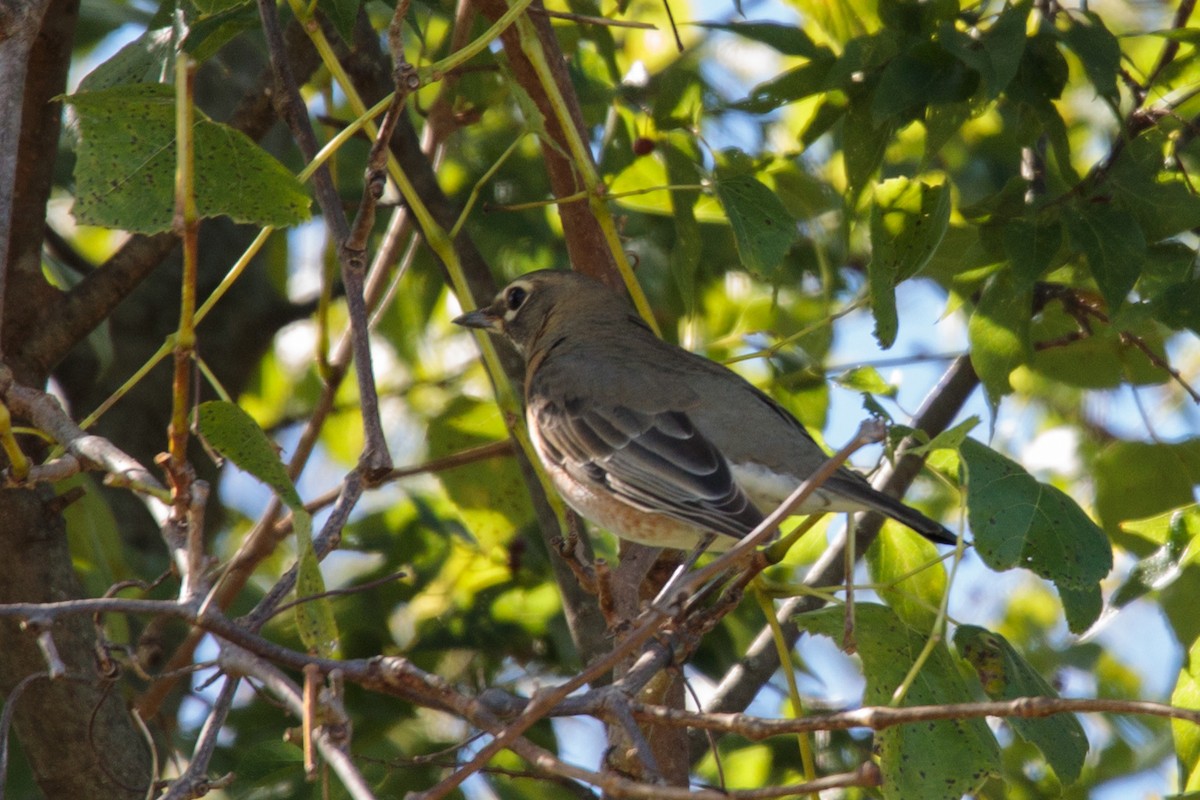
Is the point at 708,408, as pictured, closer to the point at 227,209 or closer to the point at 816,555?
the point at 816,555

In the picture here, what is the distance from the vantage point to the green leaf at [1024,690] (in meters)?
2.97

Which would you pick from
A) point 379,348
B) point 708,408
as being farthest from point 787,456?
point 379,348

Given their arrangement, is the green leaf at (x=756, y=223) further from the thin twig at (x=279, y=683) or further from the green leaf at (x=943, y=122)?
the thin twig at (x=279, y=683)

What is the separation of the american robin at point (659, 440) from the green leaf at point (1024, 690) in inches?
→ 22.6

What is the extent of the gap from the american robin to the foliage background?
20cm

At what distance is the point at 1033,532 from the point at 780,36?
1510mm

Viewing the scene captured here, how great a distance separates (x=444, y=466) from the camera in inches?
185

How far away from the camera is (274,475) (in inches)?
96.3

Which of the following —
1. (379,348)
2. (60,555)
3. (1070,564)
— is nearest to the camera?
(1070,564)

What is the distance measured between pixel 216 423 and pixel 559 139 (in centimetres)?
208

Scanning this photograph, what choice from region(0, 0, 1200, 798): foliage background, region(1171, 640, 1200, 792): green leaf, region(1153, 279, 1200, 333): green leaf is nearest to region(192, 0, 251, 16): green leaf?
region(0, 0, 1200, 798): foliage background

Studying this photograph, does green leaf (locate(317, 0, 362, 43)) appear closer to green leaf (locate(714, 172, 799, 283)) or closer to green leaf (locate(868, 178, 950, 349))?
green leaf (locate(714, 172, 799, 283))

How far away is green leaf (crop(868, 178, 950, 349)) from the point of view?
3.33 metres

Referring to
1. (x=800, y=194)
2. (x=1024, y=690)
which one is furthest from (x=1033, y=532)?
(x=800, y=194)
